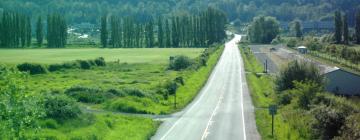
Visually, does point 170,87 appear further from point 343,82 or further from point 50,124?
point 50,124

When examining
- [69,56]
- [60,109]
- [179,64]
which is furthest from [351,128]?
[69,56]

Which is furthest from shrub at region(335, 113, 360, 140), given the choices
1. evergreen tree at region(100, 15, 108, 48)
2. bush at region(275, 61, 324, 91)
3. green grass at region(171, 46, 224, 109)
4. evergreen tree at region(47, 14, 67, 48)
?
evergreen tree at region(47, 14, 67, 48)

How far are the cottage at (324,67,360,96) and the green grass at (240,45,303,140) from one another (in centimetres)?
706

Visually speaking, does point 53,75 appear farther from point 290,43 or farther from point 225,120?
point 290,43

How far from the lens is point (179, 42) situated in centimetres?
17200

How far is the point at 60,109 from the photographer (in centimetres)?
3538

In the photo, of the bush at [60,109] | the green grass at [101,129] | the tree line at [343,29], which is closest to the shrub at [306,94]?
the green grass at [101,129]

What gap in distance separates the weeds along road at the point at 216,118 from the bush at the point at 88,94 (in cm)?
814

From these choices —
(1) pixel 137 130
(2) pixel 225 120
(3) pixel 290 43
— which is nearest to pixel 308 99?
(2) pixel 225 120

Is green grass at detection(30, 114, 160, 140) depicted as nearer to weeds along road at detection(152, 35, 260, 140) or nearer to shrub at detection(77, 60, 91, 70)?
weeds along road at detection(152, 35, 260, 140)

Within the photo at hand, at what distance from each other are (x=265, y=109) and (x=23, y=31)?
123512 millimetres

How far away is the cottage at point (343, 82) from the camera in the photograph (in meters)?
63.2

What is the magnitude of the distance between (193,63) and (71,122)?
64083mm

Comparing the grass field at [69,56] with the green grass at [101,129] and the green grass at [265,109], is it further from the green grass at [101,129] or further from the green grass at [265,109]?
the green grass at [101,129]
